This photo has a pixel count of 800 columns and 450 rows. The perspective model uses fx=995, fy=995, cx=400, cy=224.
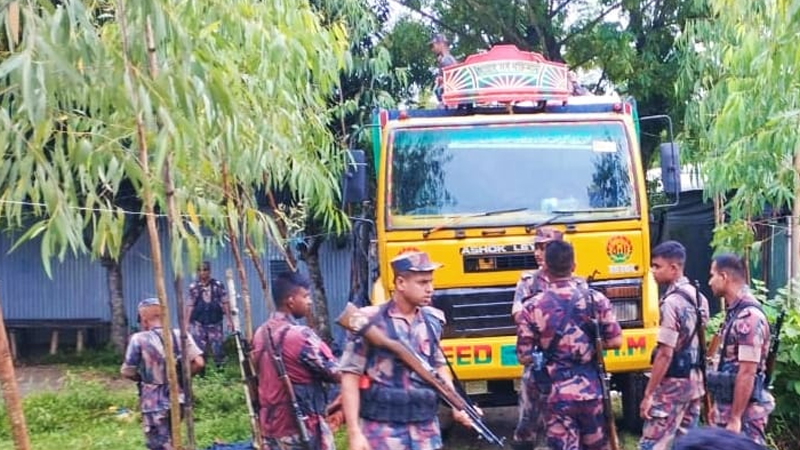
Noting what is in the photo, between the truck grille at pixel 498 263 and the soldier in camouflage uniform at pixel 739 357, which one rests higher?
the truck grille at pixel 498 263

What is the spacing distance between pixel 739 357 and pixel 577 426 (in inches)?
36.6

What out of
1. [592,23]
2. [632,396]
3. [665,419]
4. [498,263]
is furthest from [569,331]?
[592,23]

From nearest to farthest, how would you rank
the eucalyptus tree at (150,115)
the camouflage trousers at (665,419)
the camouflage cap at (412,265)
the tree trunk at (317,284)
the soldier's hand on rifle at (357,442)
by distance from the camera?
the eucalyptus tree at (150,115) < the soldier's hand on rifle at (357,442) < the camouflage cap at (412,265) < the camouflage trousers at (665,419) < the tree trunk at (317,284)

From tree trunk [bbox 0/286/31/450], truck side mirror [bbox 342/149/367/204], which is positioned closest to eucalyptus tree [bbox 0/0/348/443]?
tree trunk [bbox 0/286/31/450]

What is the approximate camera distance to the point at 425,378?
4434 millimetres

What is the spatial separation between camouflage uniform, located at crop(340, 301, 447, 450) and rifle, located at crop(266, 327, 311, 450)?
0.76 meters

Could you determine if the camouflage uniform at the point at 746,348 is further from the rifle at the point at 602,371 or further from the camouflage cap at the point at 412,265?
the camouflage cap at the point at 412,265

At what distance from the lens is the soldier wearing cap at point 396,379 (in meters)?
4.43

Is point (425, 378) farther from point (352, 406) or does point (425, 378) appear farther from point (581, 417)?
point (581, 417)

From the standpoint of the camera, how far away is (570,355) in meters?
5.26

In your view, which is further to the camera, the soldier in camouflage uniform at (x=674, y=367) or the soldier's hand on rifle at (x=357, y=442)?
the soldier in camouflage uniform at (x=674, y=367)

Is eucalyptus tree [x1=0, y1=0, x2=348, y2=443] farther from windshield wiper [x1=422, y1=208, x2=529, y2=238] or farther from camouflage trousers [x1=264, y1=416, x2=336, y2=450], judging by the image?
windshield wiper [x1=422, y1=208, x2=529, y2=238]

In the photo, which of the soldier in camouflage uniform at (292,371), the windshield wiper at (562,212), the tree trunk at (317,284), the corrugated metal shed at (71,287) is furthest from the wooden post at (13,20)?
the corrugated metal shed at (71,287)

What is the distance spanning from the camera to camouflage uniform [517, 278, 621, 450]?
206 inches
